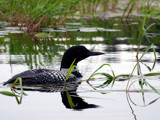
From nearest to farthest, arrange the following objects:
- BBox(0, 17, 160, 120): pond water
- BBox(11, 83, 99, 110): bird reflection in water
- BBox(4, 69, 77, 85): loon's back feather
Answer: BBox(0, 17, 160, 120): pond water
BBox(11, 83, 99, 110): bird reflection in water
BBox(4, 69, 77, 85): loon's back feather

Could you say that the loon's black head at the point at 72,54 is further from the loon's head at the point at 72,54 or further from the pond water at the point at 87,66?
the pond water at the point at 87,66

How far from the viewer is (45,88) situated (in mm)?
5801

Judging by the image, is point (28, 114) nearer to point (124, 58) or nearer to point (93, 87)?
point (93, 87)

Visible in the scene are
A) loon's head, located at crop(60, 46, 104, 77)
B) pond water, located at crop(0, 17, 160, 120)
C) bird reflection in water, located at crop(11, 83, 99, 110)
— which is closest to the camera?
pond water, located at crop(0, 17, 160, 120)

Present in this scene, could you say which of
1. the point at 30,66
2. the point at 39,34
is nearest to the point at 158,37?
the point at 39,34

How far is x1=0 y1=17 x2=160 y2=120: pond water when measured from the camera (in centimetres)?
450

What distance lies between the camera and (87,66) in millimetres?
7246

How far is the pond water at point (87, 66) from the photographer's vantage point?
14.8 ft

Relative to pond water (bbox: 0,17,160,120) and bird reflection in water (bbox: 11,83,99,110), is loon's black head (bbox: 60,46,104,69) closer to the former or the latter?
pond water (bbox: 0,17,160,120)

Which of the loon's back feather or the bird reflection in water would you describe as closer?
the bird reflection in water

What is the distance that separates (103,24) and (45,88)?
7.51 meters

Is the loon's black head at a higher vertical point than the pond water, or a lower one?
higher

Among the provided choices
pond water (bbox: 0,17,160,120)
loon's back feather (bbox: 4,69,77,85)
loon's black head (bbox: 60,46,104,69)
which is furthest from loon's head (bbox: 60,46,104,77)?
loon's back feather (bbox: 4,69,77,85)

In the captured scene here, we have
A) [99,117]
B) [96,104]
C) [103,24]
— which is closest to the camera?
[99,117]
